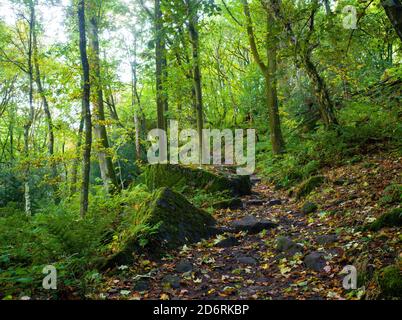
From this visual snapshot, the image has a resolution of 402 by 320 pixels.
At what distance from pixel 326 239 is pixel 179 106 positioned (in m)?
15.3

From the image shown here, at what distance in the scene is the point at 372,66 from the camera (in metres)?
13.2

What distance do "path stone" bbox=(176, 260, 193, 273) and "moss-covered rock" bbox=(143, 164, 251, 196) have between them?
4988 mm

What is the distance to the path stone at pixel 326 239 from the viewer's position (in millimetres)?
5688

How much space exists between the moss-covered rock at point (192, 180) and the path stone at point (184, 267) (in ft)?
16.4

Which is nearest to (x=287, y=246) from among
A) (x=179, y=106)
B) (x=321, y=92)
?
(x=321, y=92)

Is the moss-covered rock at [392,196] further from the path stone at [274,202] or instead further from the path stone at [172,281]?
the path stone at [172,281]

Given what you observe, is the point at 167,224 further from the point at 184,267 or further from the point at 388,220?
the point at 388,220

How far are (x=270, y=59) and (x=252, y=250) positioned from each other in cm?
1026

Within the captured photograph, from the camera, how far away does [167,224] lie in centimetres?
652

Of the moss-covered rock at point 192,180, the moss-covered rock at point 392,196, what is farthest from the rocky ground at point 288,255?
the moss-covered rock at point 192,180

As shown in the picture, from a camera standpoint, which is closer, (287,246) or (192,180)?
(287,246)

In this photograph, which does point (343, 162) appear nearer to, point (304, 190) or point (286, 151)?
point (304, 190)
